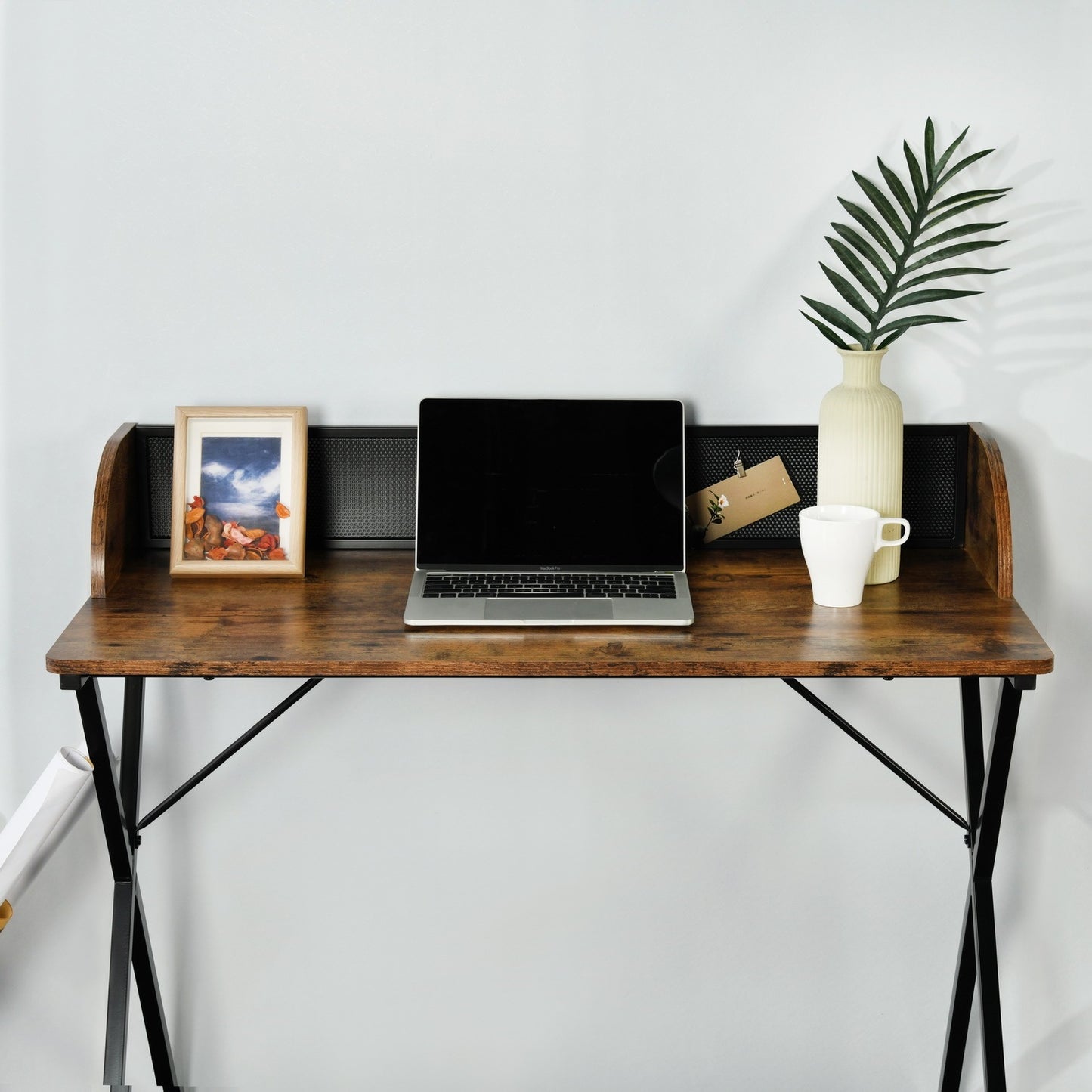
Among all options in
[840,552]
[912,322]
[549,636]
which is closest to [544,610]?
[549,636]

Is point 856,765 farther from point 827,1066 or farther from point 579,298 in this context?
point 579,298

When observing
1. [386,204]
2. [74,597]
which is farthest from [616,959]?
[386,204]

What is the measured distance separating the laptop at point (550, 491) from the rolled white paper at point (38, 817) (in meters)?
0.52

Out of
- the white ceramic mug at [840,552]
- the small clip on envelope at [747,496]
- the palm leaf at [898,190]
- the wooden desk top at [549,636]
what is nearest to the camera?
the wooden desk top at [549,636]

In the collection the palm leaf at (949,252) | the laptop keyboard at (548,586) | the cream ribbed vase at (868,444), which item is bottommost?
the laptop keyboard at (548,586)

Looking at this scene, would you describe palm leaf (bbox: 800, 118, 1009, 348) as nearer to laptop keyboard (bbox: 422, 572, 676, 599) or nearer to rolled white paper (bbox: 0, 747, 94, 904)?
laptop keyboard (bbox: 422, 572, 676, 599)

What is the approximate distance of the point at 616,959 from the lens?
1639mm

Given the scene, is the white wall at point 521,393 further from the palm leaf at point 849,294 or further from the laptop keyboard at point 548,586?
the laptop keyboard at point 548,586

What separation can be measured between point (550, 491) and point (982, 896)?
2.47 ft

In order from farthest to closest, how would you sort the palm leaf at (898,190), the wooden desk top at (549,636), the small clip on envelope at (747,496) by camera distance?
the small clip on envelope at (747,496) → the palm leaf at (898,190) → the wooden desk top at (549,636)

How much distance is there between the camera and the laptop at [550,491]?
1.35m

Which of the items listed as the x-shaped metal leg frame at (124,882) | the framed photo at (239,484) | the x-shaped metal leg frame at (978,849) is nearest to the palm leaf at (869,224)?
the x-shaped metal leg frame at (978,849)

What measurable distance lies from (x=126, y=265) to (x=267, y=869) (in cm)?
86

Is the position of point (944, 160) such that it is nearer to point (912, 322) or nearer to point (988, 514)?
point (912, 322)
